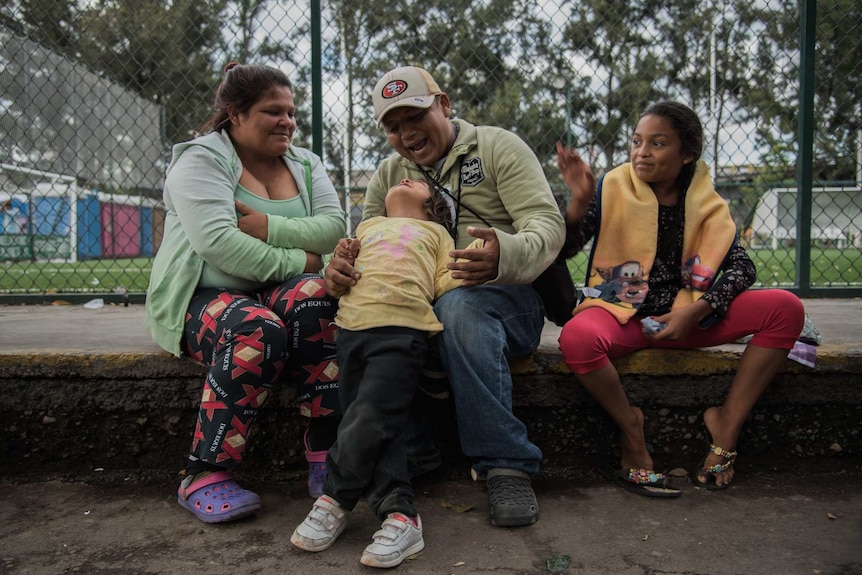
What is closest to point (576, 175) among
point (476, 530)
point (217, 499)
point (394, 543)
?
point (476, 530)

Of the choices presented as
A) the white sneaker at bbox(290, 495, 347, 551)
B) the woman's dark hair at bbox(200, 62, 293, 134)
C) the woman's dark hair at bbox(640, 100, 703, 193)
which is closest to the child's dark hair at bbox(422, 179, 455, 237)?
the woman's dark hair at bbox(200, 62, 293, 134)

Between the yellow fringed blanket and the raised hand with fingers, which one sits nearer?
the raised hand with fingers

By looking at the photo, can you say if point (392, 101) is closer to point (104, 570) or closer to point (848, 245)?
point (104, 570)

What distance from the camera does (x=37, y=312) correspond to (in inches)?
147

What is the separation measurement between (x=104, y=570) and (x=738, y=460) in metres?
1.91

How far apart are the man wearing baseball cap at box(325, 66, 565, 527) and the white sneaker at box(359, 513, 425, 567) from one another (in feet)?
0.90

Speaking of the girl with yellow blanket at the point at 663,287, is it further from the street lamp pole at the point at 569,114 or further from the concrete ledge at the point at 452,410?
the street lamp pole at the point at 569,114

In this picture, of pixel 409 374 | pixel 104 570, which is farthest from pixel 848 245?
pixel 104 570

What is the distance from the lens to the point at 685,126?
229cm

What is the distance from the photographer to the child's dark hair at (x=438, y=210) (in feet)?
7.14

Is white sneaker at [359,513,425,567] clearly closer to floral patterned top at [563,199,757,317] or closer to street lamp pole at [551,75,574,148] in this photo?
floral patterned top at [563,199,757,317]

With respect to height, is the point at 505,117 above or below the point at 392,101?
above

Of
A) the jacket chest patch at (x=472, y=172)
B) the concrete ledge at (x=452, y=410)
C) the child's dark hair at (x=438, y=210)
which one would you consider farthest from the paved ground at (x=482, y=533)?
the jacket chest patch at (x=472, y=172)

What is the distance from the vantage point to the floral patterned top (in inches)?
88.7
